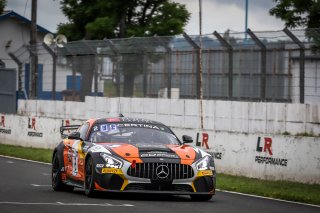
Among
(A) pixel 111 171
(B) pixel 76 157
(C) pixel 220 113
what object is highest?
(C) pixel 220 113

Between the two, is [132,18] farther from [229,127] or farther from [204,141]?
[204,141]

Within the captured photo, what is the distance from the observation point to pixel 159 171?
1459 centimetres

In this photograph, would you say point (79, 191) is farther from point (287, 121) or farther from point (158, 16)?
point (158, 16)

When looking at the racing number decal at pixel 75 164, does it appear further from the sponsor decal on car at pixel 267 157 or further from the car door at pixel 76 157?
the sponsor decal on car at pixel 267 157

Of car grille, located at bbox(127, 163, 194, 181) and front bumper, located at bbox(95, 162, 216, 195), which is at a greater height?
car grille, located at bbox(127, 163, 194, 181)

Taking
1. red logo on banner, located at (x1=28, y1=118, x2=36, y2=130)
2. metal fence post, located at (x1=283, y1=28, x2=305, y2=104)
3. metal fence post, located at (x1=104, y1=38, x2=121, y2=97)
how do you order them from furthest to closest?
metal fence post, located at (x1=104, y1=38, x2=121, y2=97)
red logo on banner, located at (x1=28, y1=118, x2=36, y2=130)
metal fence post, located at (x1=283, y1=28, x2=305, y2=104)

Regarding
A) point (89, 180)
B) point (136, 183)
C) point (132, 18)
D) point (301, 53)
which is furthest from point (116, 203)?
point (132, 18)

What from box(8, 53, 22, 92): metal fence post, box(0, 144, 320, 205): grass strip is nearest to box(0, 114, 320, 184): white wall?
box(0, 144, 320, 205): grass strip

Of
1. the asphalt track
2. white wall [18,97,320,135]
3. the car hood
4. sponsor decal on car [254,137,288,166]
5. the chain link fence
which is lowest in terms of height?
the asphalt track

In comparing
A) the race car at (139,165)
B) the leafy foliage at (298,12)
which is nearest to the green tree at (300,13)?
the leafy foliage at (298,12)

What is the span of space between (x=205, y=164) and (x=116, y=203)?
5.39ft

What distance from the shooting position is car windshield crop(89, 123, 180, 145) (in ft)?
51.8

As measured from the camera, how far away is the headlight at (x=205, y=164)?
14875mm

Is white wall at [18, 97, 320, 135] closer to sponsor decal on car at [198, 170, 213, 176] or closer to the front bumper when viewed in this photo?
sponsor decal on car at [198, 170, 213, 176]
